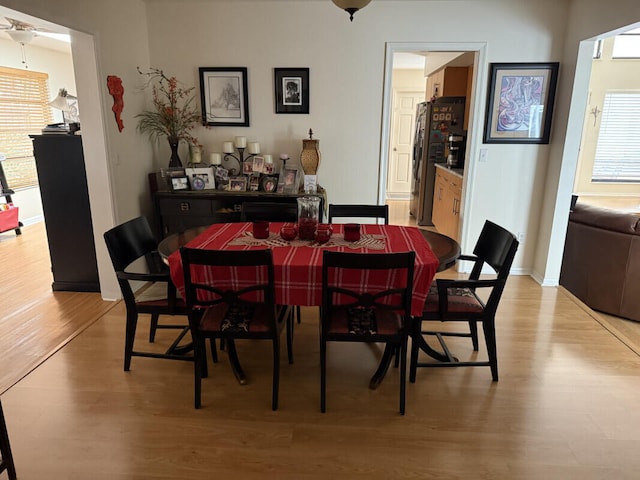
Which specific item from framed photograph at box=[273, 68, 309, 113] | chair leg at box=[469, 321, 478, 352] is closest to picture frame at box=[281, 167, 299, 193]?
framed photograph at box=[273, 68, 309, 113]

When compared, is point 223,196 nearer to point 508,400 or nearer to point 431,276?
point 431,276

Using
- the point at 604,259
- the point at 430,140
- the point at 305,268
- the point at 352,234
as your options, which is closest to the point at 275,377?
the point at 305,268

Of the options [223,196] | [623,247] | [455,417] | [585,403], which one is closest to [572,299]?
[623,247]

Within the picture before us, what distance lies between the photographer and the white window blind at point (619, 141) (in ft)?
25.4

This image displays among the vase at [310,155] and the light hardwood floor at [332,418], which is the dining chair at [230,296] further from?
the vase at [310,155]

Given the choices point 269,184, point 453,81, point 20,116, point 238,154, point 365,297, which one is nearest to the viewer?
point 365,297

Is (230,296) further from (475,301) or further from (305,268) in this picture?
(475,301)

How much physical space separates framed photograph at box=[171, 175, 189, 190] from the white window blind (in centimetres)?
752

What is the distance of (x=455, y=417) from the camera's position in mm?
2223

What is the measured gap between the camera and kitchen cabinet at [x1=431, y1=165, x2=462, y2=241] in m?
4.66

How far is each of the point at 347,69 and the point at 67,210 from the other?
2.77 m

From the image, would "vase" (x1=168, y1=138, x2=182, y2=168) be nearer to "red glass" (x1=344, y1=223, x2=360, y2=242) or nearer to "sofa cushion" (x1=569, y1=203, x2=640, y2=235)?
"red glass" (x1=344, y1=223, x2=360, y2=242)

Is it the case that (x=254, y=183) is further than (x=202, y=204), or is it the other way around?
(x=254, y=183)

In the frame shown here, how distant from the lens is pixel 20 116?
5.95m
